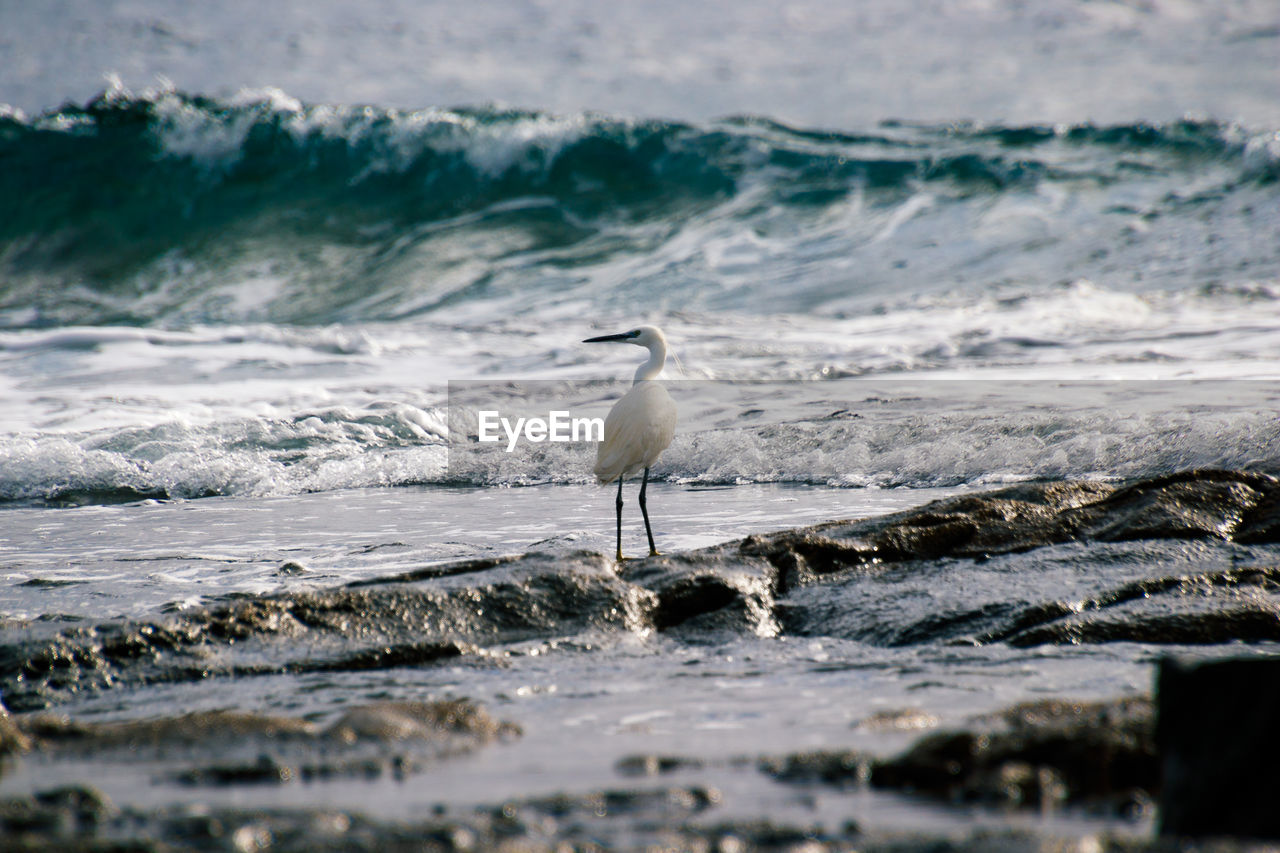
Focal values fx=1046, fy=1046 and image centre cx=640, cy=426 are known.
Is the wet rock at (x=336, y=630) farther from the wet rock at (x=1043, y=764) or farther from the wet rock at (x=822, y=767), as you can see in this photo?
the wet rock at (x=1043, y=764)

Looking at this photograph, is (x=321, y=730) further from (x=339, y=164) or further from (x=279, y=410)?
(x=339, y=164)

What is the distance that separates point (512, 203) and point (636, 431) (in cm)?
1407

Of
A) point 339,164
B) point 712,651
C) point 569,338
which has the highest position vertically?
point 339,164

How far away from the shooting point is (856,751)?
1940 mm

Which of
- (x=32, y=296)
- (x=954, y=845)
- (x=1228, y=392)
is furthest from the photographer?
(x=32, y=296)

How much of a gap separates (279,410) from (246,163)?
12014mm

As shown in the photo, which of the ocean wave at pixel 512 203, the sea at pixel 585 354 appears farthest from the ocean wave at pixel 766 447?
the ocean wave at pixel 512 203

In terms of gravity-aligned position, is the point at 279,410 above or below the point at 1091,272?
below

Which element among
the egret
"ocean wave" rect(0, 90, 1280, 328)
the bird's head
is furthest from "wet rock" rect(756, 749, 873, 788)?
"ocean wave" rect(0, 90, 1280, 328)

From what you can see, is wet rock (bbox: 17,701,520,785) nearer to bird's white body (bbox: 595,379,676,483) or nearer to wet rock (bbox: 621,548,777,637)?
wet rock (bbox: 621,548,777,637)

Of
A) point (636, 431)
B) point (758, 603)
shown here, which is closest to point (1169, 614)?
point (758, 603)

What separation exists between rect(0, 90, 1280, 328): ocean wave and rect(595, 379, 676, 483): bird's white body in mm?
9332

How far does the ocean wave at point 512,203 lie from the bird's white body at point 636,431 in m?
9.33

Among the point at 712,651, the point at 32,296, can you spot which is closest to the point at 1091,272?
the point at 712,651
